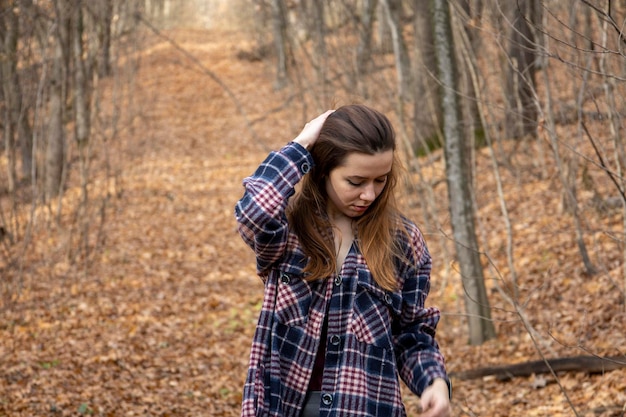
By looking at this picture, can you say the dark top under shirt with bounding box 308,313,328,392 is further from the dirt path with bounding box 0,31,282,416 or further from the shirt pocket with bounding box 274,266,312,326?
the dirt path with bounding box 0,31,282,416

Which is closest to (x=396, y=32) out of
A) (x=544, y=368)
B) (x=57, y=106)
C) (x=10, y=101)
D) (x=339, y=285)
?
(x=10, y=101)

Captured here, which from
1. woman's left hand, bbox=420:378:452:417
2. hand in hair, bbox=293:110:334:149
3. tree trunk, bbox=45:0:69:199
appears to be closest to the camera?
woman's left hand, bbox=420:378:452:417

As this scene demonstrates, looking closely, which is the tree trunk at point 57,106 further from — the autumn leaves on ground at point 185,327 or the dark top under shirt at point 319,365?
the dark top under shirt at point 319,365

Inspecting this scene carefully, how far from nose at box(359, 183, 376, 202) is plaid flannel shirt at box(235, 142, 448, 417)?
0.18 meters

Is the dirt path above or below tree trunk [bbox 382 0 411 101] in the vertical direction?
below

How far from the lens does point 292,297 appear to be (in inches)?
89.5

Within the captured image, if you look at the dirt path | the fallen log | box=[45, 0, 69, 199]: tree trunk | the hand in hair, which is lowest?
the dirt path

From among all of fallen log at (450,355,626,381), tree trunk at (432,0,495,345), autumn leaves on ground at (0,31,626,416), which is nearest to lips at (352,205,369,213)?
autumn leaves on ground at (0,31,626,416)

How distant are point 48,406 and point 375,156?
3893mm

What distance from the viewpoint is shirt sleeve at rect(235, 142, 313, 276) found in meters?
2.20

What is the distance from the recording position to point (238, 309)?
27.3ft

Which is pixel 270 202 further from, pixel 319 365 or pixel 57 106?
pixel 57 106

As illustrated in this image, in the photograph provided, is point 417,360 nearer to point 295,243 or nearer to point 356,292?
point 356,292

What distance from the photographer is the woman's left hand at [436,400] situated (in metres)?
2.14
